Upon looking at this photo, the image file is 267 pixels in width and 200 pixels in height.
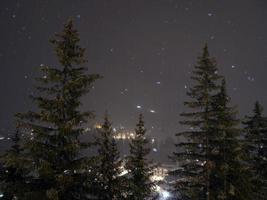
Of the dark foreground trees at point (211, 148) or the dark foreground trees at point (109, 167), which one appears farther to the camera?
the dark foreground trees at point (109, 167)

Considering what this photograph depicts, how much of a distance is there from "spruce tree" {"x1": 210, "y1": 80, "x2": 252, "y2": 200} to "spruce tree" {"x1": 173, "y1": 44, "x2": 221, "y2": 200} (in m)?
0.35

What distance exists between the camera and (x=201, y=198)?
63.9 feet

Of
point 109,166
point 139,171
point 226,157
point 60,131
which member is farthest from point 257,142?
point 60,131

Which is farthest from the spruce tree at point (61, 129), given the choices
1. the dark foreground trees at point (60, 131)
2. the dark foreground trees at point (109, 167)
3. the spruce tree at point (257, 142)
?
the spruce tree at point (257, 142)

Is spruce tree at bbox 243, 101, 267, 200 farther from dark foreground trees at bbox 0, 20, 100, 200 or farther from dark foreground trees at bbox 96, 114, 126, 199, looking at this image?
dark foreground trees at bbox 0, 20, 100, 200

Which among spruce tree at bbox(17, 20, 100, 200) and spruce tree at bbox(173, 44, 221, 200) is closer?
spruce tree at bbox(17, 20, 100, 200)

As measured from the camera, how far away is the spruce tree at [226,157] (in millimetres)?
19266

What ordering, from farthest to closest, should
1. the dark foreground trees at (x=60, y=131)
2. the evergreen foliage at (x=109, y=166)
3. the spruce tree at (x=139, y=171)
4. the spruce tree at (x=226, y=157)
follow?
the spruce tree at (x=139, y=171) → the evergreen foliage at (x=109, y=166) → the spruce tree at (x=226, y=157) → the dark foreground trees at (x=60, y=131)

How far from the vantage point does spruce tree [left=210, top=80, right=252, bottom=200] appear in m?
19.3

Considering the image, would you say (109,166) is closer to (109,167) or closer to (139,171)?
(109,167)

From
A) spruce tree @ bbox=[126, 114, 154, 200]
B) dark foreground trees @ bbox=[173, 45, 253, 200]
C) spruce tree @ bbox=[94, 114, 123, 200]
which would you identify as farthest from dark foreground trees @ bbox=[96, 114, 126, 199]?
dark foreground trees @ bbox=[173, 45, 253, 200]

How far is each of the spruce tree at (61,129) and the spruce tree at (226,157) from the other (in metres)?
7.02

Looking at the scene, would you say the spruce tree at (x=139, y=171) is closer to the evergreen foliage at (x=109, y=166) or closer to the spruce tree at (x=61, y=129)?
the evergreen foliage at (x=109, y=166)

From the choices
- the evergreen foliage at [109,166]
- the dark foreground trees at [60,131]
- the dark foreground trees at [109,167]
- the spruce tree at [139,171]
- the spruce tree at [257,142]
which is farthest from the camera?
the spruce tree at [257,142]
